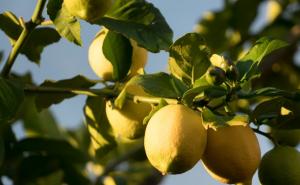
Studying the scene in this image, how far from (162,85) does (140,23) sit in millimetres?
159

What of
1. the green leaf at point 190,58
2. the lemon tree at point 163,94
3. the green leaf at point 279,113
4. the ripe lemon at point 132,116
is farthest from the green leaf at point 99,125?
the green leaf at point 279,113

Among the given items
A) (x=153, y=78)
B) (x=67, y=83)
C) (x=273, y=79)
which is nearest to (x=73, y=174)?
(x=67, y=83)

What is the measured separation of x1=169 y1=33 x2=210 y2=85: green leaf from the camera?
3.86ft

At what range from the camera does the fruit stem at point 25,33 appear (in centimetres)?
117

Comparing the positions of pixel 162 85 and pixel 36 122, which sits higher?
pixel 162 85

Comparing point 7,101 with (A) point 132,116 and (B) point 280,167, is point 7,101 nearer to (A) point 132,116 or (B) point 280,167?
(A) point 132,116

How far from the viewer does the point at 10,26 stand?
1.29 meters

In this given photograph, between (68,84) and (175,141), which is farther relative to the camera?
(68,84)

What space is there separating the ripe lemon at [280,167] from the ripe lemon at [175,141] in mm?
147

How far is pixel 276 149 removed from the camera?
1163mm

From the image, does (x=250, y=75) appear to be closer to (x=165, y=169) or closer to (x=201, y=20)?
(x=165, y=169)

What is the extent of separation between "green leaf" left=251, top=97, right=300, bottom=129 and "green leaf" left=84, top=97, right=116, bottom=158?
35 cm

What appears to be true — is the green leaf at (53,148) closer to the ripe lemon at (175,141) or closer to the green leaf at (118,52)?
the green leaf at (118,52)

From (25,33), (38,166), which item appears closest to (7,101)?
(25,33)
